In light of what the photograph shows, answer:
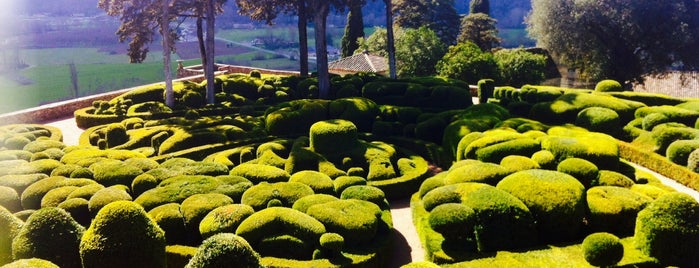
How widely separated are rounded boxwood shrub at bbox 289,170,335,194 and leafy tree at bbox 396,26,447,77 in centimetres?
2600

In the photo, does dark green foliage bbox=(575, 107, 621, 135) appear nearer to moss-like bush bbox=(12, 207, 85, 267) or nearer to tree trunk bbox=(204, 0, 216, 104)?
moss-like bush bbox=(12, 207, 85, 267)

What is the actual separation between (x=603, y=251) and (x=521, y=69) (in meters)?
27.0

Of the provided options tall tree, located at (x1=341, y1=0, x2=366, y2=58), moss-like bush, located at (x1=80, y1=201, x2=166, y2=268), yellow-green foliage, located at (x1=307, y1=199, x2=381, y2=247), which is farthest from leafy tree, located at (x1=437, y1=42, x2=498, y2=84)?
moss-like bush, located at (x1=80, y1=201, x2=166, y2=268)

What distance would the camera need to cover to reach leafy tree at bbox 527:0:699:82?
31.2m

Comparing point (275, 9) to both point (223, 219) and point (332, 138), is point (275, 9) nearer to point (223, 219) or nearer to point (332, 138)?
point (332, 138)

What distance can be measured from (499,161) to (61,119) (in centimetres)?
2829

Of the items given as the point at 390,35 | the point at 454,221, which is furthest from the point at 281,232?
the point at 390,35

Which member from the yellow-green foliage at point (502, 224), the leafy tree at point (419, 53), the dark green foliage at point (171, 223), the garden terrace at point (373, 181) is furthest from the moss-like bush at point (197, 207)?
the leafy tree at point (419, 53)

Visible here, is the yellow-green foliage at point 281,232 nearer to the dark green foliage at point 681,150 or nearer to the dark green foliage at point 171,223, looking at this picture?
the dark green foliage at point 171,223

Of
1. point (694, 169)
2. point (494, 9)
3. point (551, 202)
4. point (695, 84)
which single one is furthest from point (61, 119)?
point (494, 9)

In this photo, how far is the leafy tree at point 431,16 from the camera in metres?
55.5

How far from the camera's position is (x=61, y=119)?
32.6 meters

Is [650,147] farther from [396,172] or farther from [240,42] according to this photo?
[240,42]

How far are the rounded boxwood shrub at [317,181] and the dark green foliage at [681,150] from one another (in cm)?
1205
